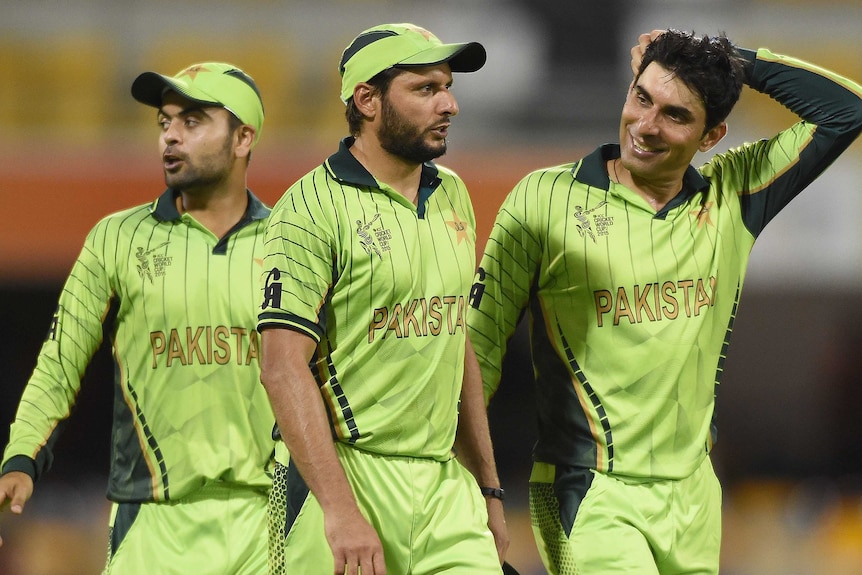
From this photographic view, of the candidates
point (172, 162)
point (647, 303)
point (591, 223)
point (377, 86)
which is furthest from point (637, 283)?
point (172, 162)

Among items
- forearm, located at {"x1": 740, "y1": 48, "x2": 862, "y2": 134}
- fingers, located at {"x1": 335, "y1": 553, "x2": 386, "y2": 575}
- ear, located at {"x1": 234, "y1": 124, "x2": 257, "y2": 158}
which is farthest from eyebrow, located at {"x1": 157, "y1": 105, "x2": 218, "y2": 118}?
fingers, located at {"x1": 335, "y1": 553, "x2": 386, "y2": 575}

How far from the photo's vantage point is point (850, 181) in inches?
347

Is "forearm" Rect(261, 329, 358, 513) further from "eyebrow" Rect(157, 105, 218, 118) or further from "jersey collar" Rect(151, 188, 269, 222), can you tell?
"eyebrow" Rect(157, 105, 218, 118)

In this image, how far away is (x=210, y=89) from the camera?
16.0ft

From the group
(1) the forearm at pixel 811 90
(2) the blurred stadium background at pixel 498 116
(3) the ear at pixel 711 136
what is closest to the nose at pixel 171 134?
(3) the ear at pixel 711 136

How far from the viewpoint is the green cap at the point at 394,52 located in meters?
3.81

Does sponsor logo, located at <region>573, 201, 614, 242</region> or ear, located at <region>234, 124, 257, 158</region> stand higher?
ear, located at <region>234, 124, 257, 158</region>

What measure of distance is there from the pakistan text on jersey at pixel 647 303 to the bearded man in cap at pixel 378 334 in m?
0.43

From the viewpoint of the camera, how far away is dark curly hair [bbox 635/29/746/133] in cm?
409

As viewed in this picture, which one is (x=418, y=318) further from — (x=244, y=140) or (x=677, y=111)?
(x=244, y=140)

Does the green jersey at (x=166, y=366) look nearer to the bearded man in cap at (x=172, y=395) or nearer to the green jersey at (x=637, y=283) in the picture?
the bearded man in cap at (x=172, y=395)

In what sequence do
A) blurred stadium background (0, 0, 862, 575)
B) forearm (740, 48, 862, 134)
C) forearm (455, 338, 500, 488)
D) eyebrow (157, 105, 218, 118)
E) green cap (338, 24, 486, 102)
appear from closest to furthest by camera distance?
green cap (338, 24, 486, 102)
forearm (455, 338, 500, 488)
forearm (740, 48, 862, 134)
eyebrow (157, 105, 218, 118)
blurred stadium background (0, 0, 862, 575)

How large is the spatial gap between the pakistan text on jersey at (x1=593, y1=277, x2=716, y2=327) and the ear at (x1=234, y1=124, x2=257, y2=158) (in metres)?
1.43

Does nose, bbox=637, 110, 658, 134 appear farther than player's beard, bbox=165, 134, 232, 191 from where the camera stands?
No
